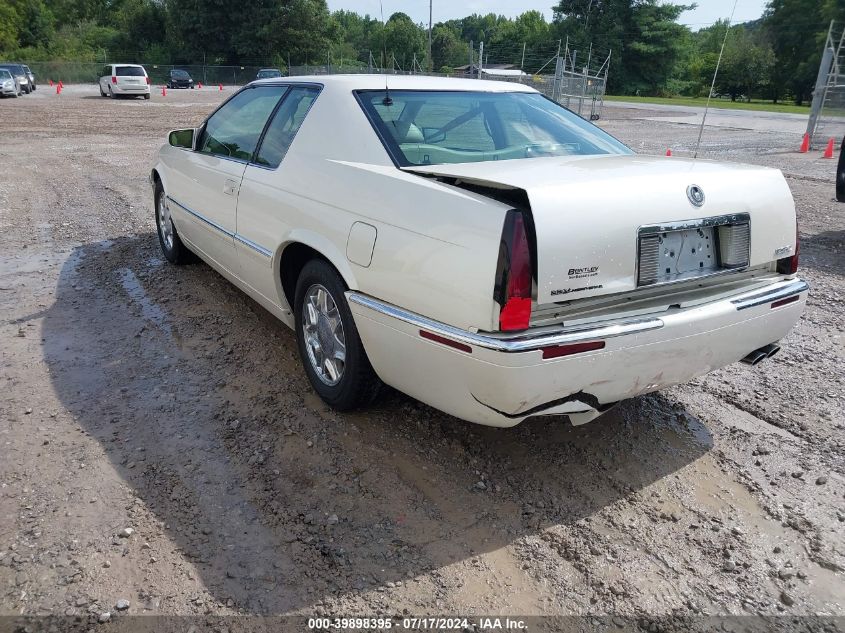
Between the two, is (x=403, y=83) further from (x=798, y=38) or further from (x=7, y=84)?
(x=798, y=38)

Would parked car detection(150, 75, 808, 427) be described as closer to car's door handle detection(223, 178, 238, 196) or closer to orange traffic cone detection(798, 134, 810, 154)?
car's door handle detection(223, 178, 238, 196)

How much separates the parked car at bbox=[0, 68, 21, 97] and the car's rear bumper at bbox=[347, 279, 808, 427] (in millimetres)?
36024

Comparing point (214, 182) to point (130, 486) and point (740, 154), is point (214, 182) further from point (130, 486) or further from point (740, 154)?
point (740, 154)

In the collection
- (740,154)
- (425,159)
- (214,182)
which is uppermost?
(425,159)

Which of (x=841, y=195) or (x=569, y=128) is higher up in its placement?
(x=569, y=128)

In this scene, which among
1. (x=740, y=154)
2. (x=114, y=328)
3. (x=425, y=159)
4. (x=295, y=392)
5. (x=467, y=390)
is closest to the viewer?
(x=467, y=390)

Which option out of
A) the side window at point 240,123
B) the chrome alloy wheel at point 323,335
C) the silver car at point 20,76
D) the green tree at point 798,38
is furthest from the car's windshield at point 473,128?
the green tree at point 798,38

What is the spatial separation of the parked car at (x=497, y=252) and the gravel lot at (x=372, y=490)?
0.42m

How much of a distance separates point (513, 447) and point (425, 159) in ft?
4.80

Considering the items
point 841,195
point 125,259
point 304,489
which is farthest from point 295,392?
point 841,195

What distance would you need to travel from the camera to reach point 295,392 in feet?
12.3

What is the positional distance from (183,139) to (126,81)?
34.5 m

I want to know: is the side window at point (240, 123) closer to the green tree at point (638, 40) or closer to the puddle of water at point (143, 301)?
the puddle of water at point (143, 301)

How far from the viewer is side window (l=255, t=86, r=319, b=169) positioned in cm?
377
